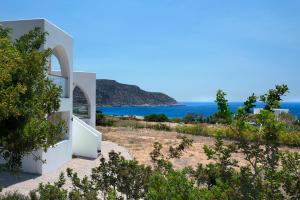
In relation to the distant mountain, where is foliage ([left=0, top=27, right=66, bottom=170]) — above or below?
below

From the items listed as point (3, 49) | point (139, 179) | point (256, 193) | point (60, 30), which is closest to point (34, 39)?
point (3, 49)

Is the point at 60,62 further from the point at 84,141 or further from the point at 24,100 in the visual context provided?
the point at 24,100

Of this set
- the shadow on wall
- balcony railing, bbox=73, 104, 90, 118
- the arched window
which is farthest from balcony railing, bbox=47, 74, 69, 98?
balcony railing, bbox=73, 104, 90, 118

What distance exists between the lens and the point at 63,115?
54.2 ft

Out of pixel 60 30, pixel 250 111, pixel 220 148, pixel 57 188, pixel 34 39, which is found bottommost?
pixel 57 188

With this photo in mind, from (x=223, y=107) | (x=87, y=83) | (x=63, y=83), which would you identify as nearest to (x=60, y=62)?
(x=63, y=83)

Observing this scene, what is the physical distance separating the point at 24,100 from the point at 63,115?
10.4 metres

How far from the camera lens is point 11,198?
301 inches

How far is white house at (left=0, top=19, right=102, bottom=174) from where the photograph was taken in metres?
13.1

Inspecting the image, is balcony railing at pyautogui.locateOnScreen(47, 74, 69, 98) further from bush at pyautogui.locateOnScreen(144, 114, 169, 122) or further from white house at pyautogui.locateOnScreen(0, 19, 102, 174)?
bush at pyautogui.locateOnScreen(144, 114, 169, 122)

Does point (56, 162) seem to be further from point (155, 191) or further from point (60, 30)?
point (155, 191)

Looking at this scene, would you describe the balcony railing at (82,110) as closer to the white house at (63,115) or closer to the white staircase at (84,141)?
the white house at (63,115)

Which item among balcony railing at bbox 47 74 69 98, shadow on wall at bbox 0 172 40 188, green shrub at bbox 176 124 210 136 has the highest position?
balcony railing at bbox 47 74 69 98

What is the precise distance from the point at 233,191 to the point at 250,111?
3.19ft
